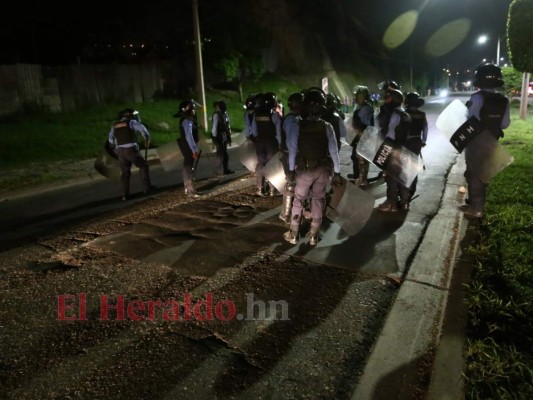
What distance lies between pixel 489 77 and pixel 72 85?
17.6 metres

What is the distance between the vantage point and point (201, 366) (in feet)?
10.3

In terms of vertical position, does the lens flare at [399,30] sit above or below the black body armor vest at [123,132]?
above

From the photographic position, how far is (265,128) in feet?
24.9

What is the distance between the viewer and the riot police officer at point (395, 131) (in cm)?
634

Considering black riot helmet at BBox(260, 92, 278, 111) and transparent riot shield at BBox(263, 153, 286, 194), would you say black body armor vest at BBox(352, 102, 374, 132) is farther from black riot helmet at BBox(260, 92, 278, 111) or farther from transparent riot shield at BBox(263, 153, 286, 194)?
transparent riot shield at BBox(263, 153, 286, 194)

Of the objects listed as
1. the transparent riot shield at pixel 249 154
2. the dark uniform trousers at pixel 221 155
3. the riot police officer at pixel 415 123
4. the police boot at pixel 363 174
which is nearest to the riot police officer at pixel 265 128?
the transparent riot shield at pixel 249 154

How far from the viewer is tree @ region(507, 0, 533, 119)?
40.8ft

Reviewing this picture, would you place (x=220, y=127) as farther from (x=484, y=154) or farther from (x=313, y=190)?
(x=484, y=154)

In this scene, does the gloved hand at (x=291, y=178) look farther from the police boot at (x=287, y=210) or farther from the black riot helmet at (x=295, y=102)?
the black riot helmet at (x=295, y=102)

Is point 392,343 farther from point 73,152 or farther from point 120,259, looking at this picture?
point 73,152

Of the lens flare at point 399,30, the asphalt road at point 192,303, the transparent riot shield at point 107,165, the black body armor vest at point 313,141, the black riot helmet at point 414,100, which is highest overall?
the lens flare at point 399,30

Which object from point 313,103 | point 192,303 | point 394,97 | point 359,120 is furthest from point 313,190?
point 359,120

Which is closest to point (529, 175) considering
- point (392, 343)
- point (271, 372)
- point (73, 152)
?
point (392, 343)

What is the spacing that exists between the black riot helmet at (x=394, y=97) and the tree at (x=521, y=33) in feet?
28.3
